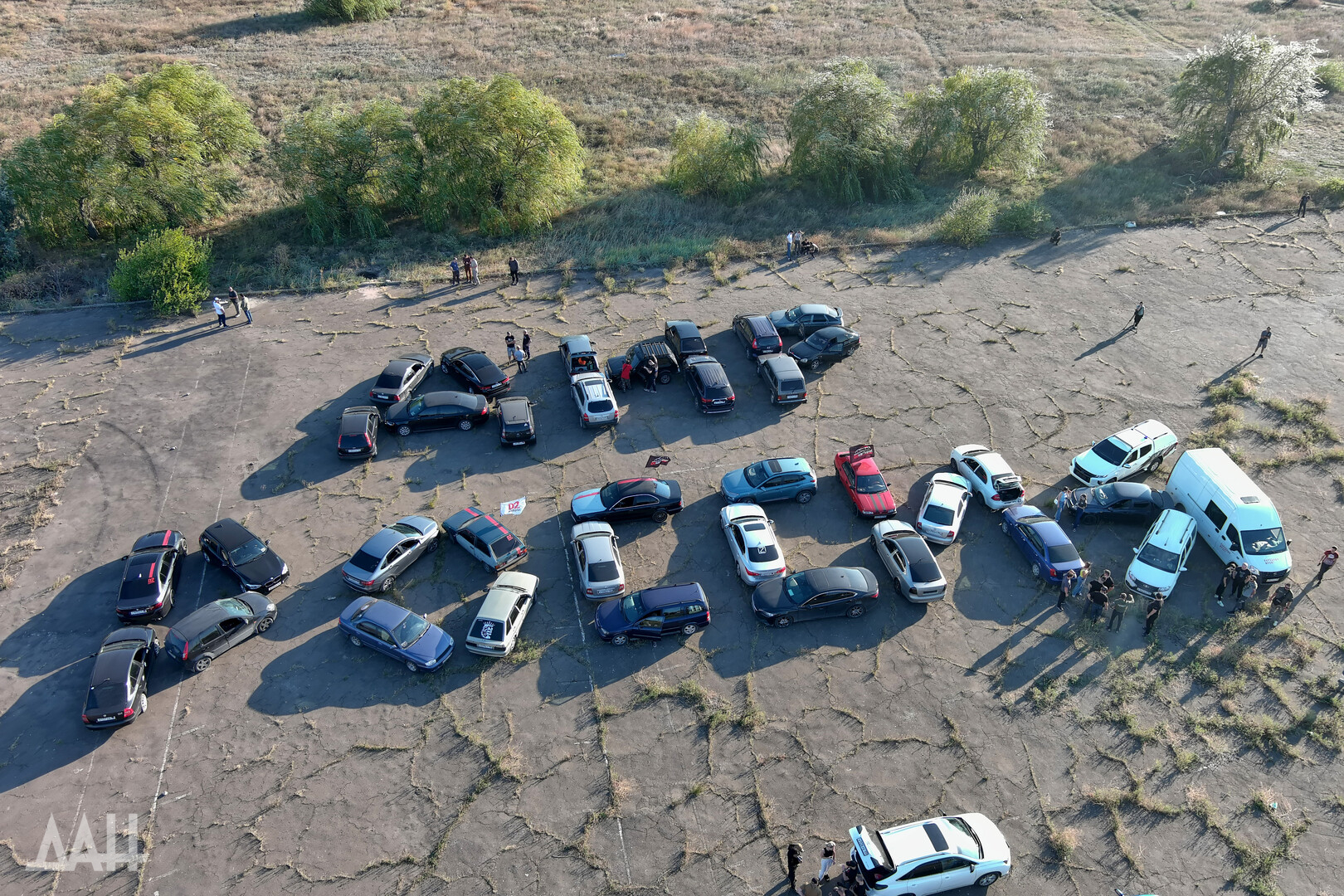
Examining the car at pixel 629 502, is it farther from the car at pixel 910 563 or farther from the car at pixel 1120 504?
the car at pixel 1120 504

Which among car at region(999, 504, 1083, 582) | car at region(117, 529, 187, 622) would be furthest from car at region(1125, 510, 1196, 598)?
car at region(117, 529, 187, 622)

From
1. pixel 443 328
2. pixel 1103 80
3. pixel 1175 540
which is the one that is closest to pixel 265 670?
pixel 443 328

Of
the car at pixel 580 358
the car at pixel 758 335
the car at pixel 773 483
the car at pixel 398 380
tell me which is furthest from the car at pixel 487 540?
the car at pixel 758 335

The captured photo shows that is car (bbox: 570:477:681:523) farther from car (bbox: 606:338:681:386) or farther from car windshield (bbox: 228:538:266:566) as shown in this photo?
car windshield (bbox: 228:538:266:566)

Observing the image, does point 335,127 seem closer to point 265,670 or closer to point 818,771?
point 265,670

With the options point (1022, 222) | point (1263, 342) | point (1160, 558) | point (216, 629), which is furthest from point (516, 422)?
point (1263, 342)

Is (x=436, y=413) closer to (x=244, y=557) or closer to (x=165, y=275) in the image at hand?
(x=244, y=557)
